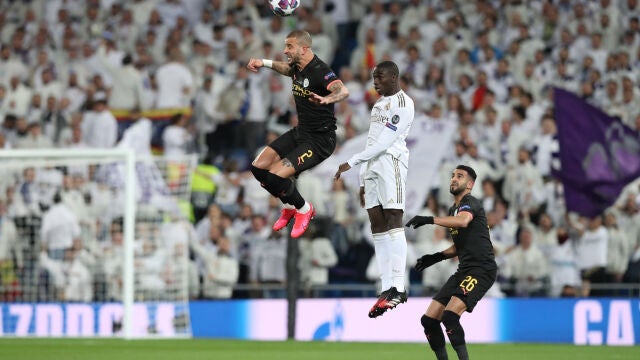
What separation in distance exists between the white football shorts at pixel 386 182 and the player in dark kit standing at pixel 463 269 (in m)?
0.75

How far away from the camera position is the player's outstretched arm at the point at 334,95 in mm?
13230

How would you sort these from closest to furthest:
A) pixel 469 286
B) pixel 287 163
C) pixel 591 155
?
pixel 469 286, pixel 287 163, pixel 591 155

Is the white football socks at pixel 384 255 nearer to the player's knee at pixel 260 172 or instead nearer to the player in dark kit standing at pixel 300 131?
the player in dark kit standing at pixel 300 131

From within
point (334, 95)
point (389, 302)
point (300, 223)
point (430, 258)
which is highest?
point (334, 95)

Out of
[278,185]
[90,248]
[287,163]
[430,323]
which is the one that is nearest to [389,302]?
[430,323]

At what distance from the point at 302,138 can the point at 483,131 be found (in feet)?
31.0

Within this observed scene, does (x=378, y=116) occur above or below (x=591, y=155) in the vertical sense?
above

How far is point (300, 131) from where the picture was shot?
14289mm

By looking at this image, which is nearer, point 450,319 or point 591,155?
point 450,319

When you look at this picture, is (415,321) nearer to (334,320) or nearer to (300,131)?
(334,320)

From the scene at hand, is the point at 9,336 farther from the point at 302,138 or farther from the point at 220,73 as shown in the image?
the point at 302,138

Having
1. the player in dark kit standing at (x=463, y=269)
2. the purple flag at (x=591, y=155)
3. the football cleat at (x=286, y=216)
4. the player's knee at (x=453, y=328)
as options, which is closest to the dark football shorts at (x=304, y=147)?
the football cleat at (x=286, y=216)

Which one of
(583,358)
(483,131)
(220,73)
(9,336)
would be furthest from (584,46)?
(9,336)

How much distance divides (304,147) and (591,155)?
27.8 feet
